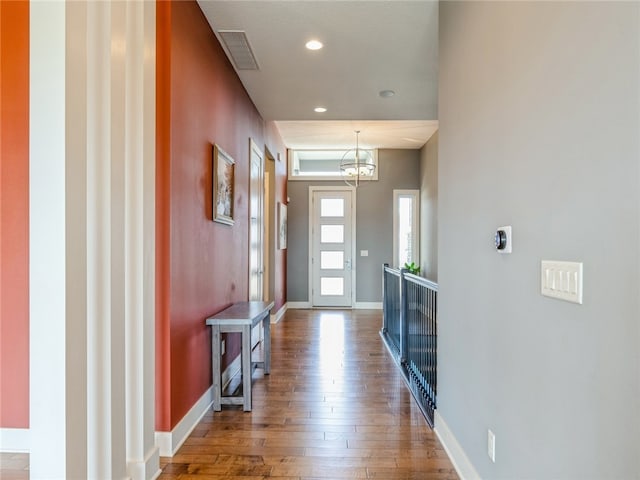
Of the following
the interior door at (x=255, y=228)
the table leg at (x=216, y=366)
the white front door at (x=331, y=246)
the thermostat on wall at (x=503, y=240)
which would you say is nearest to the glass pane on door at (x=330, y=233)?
the white front door at (x=331, y=246)

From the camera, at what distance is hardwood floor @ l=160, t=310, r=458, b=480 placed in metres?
2.09

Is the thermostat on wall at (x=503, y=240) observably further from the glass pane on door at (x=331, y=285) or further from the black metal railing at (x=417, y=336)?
the glass pane on door at (x=331, y=285)

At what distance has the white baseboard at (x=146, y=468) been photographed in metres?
1.93

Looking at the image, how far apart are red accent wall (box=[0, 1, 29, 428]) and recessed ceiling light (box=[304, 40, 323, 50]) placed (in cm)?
187

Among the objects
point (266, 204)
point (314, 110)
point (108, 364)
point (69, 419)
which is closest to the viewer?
point (69, 419)

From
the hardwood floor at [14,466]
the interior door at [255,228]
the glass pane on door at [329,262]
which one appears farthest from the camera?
the glass pane on door at [329,262]

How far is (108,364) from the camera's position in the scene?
5.47ft

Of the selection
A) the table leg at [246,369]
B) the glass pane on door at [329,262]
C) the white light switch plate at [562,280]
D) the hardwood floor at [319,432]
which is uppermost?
the white light switch plate at [562,280]

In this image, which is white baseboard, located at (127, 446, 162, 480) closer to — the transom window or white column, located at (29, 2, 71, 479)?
white column, located at (29, 2, 71, 479)

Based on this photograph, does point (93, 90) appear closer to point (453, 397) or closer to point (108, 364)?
point (108, 364)

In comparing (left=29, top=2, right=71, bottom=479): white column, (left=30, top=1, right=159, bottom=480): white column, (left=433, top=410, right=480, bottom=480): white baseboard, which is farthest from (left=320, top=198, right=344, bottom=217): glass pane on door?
(left=29, top=2, right=71, bottom=479): white column

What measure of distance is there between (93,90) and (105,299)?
873 millimetres

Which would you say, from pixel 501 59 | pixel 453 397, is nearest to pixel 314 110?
pixel 501 59

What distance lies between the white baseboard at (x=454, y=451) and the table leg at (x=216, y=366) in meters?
1.56
